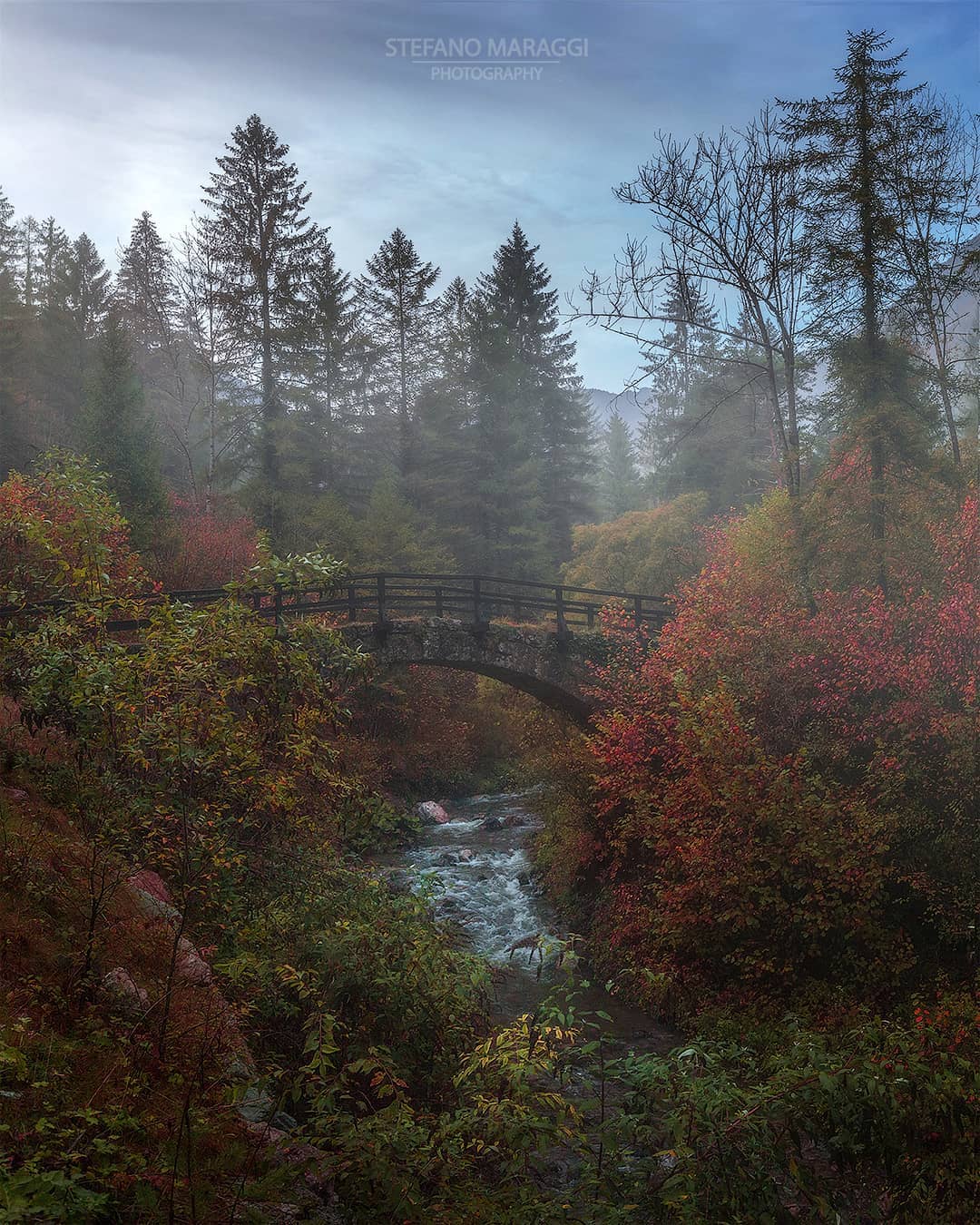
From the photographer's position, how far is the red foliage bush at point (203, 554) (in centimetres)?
2342

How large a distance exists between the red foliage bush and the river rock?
29.8 ft

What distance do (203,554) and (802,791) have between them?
1857 centimetres

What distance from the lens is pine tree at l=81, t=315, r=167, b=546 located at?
24953 millimetres

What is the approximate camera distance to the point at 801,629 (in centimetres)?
1467

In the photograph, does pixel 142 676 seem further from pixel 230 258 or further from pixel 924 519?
pixel 230 258

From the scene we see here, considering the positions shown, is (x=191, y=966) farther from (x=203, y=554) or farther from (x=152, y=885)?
(x=203, y=554)

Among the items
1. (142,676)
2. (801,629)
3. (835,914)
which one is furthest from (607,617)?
(142,676)

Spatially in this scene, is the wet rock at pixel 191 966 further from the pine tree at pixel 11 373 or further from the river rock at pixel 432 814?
the pine tree at pixel 11 373

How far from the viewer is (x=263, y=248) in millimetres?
31422

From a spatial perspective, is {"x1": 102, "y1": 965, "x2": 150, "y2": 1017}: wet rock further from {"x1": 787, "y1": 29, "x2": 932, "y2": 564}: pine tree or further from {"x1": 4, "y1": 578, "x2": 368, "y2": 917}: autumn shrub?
{"x1": 787, "y1": 29, "x2": 932, "y2": 564}: pine tree

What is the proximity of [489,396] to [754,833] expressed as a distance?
29847 mm

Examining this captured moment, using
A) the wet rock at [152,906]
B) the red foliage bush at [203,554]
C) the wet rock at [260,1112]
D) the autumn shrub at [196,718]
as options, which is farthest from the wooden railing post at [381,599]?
the wet rock at [260,1112]

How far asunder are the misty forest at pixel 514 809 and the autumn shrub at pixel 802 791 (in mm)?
80

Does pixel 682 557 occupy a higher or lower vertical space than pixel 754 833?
higher
